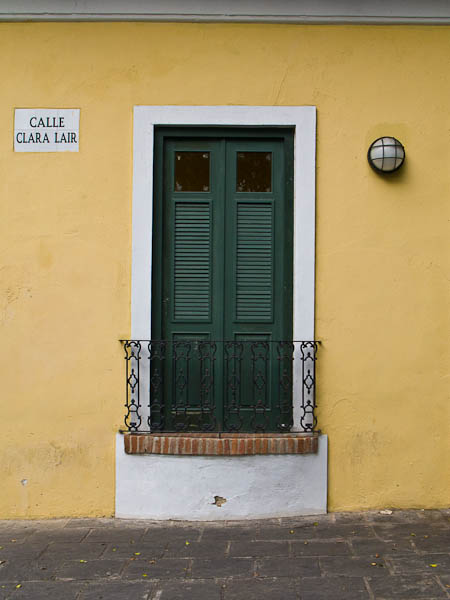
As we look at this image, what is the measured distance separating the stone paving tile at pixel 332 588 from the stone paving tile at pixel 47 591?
1463 mm

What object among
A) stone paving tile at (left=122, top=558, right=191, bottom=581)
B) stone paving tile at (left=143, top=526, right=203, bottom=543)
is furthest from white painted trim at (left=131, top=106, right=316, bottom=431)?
stone paving tile at (left=122, top=558, right=191, bottom=581)

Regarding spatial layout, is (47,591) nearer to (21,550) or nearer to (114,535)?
(21,550)

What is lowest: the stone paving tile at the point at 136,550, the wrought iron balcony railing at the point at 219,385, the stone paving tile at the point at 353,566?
the stone paving tile at the point at 136,550

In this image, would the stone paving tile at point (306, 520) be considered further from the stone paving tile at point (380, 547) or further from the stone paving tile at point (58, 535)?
the stone paving tile at point (58, 535)

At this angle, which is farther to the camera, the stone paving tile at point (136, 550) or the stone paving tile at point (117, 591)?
the stone paving tile at point (136, 550)

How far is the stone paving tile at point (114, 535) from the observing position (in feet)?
16.9

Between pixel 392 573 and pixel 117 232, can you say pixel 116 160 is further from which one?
pixel 392 573

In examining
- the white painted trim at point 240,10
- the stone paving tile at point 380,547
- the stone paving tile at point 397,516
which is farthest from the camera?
the white painted trim at point 240,10

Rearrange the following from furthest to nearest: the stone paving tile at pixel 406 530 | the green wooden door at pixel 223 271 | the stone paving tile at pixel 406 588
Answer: the green wooden door at pixel 223 271, the stone paving tile at pixel 406 530, the stone paving tile at pixel 406 588

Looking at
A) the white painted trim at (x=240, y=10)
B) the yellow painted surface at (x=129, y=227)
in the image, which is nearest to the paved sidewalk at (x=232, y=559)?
the yellow painted surface at (x=129, y=227)

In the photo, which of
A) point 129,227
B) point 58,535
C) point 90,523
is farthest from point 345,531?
point 129,227

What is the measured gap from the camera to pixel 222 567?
4.61m

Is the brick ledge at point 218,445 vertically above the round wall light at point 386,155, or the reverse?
the round wall light at point 386,155

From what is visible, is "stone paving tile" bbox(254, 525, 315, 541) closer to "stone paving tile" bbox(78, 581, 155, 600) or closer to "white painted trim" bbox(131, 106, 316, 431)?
"white painted trim" bbox(131, 106, 316, 431)
